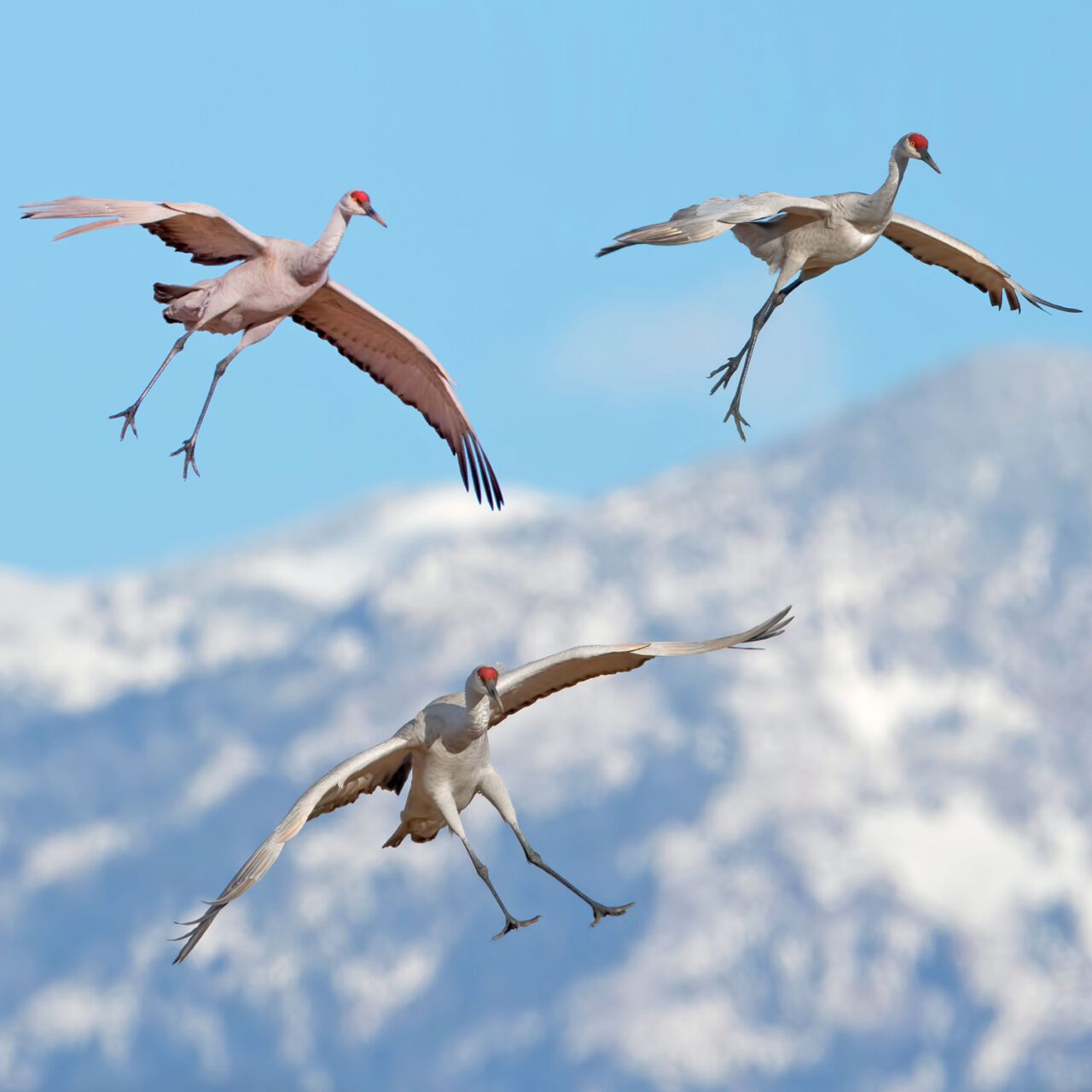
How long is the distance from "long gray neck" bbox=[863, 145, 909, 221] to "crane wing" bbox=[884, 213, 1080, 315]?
4.68 feet

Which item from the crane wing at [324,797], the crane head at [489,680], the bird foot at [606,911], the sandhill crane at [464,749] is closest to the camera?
the crane wing at [324,797]

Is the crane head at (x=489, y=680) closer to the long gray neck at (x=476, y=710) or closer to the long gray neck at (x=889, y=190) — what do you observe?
the long gray neck at (x=476, y=710)

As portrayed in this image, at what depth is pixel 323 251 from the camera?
23453 mm

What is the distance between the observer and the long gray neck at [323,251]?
23.4 metres

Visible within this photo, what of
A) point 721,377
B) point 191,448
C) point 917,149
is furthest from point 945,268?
point 191,448

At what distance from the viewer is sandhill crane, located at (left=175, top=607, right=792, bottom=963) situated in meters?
21.6

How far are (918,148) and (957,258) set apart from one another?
2559 mm

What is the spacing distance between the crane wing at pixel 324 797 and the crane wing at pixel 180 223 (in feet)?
15.5

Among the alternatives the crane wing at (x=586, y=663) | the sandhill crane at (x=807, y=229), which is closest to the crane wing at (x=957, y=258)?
the sandhill crane at (x=807, y=229)

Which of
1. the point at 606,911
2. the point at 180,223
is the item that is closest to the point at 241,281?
the point at 180,223

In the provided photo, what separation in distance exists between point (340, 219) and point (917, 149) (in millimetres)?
5367

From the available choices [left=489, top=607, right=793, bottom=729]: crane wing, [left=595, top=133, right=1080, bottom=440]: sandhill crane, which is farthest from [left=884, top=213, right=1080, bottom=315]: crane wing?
[left=489, top=607, right=793, bottom=729]: crane wing

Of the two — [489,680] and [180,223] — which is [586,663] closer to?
[489,680]

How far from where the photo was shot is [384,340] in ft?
84.6
